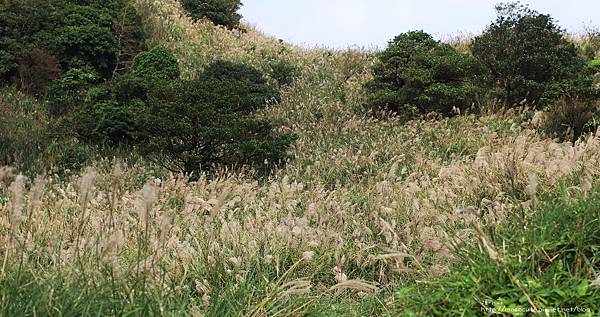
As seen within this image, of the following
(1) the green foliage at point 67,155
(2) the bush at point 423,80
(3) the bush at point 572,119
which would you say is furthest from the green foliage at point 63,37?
(3) the bush at point 572,119

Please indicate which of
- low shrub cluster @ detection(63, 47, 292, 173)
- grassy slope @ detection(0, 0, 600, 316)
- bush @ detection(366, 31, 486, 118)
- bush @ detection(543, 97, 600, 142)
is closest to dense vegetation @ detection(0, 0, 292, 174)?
low shrub cluster @ detection(63, 47, 292, 173)

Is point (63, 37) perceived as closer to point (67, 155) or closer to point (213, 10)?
point (67, 155)

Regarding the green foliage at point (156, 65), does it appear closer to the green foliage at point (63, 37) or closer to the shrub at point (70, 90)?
the shrub at point (70, 90)

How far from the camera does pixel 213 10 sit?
26.2m

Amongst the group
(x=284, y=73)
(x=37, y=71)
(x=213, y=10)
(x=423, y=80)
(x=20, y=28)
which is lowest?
(x=37, y=71)

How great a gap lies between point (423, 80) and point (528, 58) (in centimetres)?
223

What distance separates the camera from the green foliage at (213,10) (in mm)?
25859

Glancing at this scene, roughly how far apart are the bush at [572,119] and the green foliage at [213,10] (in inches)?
740

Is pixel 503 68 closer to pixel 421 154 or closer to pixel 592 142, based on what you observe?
pixel 421 154

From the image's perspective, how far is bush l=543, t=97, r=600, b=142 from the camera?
30.2 ft

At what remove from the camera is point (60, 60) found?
617 inches

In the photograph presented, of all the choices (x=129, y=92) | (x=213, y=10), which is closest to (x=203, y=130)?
(x=129, y=92)

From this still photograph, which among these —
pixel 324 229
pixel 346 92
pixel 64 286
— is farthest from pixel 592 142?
pixel 346 92

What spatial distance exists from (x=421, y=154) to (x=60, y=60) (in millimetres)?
11706
